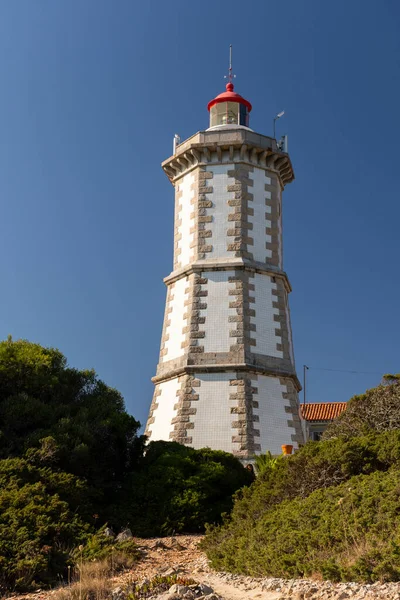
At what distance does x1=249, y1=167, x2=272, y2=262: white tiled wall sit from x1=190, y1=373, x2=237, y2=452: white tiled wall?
370 cm

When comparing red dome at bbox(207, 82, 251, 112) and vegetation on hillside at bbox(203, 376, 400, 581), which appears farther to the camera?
red dome at bbox(207, 82, 251, 112)

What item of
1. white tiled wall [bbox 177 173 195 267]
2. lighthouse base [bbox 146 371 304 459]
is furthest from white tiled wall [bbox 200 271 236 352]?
white tiled wall [bbox 177 173 195 267]

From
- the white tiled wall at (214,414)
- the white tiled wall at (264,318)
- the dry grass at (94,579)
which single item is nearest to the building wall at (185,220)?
the white tiled wall at (264,318)

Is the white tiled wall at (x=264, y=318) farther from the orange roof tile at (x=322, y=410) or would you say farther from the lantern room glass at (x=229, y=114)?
the orange roof tile at (x=322, y=410)

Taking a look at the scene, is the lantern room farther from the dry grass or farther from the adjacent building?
the adjacent building

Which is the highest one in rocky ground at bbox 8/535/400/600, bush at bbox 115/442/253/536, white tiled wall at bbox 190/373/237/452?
white tiled wall at bbox 190/373/237/452

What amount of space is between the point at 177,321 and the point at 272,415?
356cm

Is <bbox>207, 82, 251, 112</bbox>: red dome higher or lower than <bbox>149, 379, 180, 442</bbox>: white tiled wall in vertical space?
higher

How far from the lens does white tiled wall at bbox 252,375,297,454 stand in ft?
53.5

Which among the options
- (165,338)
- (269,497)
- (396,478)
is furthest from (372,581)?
(165,338)

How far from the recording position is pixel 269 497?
32.1 feet

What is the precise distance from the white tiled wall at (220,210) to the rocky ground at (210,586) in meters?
10.1

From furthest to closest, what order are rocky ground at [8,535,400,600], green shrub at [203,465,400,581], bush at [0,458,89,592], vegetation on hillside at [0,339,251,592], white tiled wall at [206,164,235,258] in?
white tiled wall at [206,164,235,258] < vegetation on hillside at [0,339,251,592] < bush at [0,458,89,592] < green shrub at [203,465,400,581] < rocky ground at [8,535,400,600]

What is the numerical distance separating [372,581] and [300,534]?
1.52 meters
